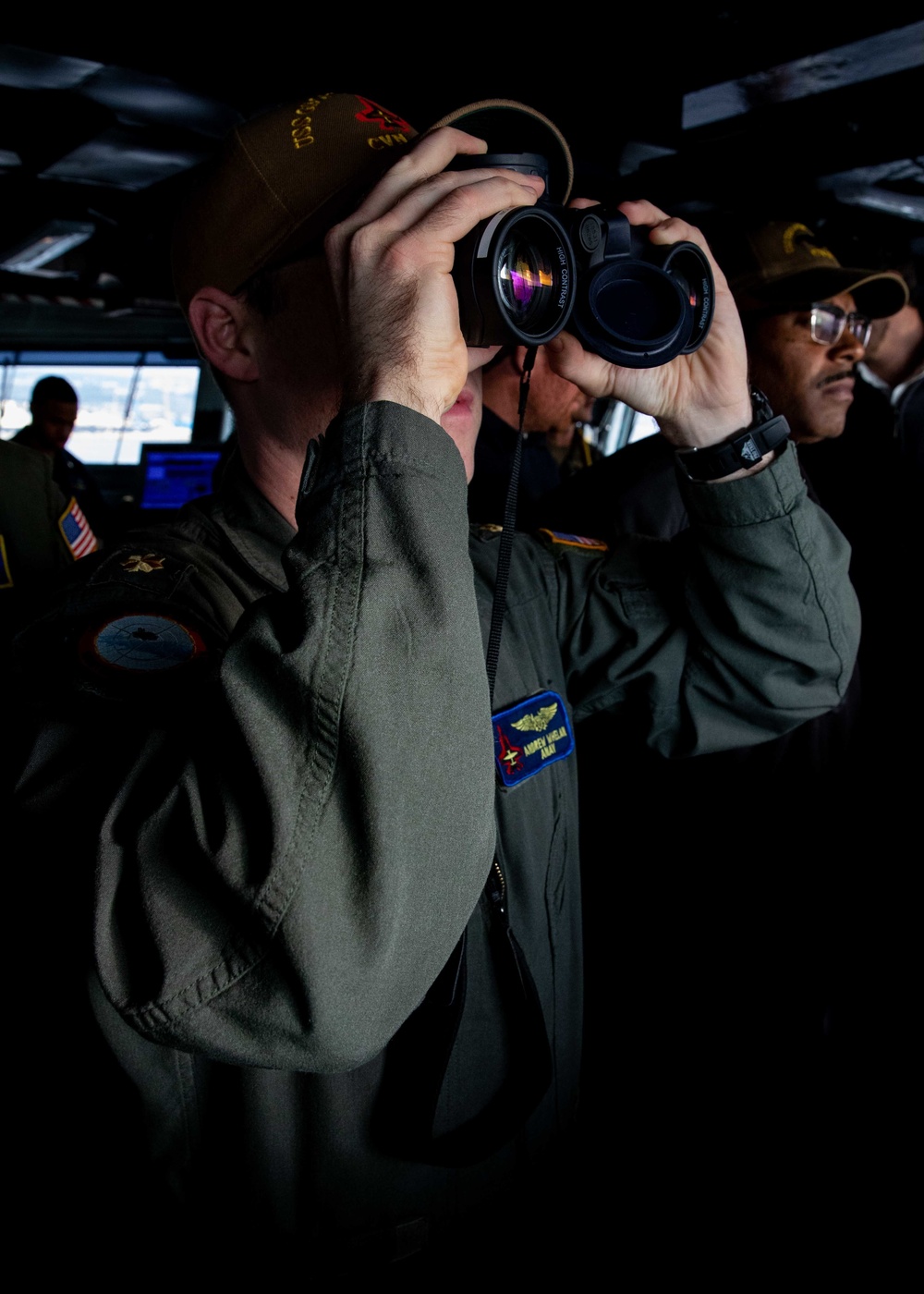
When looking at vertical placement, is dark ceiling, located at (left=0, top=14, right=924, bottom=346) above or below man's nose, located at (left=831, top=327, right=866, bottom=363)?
above

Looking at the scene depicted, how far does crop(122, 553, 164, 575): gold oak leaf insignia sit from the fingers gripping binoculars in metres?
0.33

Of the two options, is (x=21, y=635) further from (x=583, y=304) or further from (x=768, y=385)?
(x=768, y=385)

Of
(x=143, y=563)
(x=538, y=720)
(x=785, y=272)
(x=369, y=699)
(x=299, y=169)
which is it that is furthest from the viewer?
(x=785, y=272)

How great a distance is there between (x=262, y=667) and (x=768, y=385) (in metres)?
1.84

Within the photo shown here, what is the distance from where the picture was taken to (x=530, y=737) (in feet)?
3.27

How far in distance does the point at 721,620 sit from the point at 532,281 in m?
0.44

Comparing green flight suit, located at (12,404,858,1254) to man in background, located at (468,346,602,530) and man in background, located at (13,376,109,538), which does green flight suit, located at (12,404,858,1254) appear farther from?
man in background, located at (13,376,109,538)

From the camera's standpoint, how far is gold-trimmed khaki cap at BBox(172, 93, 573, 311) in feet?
2.97

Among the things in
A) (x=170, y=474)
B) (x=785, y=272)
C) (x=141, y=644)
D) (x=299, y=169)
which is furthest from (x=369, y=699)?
(x=170, y=474)

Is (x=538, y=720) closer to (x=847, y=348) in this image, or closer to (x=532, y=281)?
(x=532, y=281)

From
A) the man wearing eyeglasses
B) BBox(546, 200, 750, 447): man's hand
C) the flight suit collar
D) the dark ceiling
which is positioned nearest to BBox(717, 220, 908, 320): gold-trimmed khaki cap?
the man wearing eyeglasses

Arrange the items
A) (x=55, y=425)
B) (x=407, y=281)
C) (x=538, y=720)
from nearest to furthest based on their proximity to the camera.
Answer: (x=407, y=281), (x=538, y=720), (x=55, y=425)

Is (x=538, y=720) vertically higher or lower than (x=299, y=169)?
lower

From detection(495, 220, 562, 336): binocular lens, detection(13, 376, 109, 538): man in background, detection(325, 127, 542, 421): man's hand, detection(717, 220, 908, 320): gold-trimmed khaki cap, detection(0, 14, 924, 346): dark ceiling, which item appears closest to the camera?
detection(325, 127, 542, 421): man's hand
